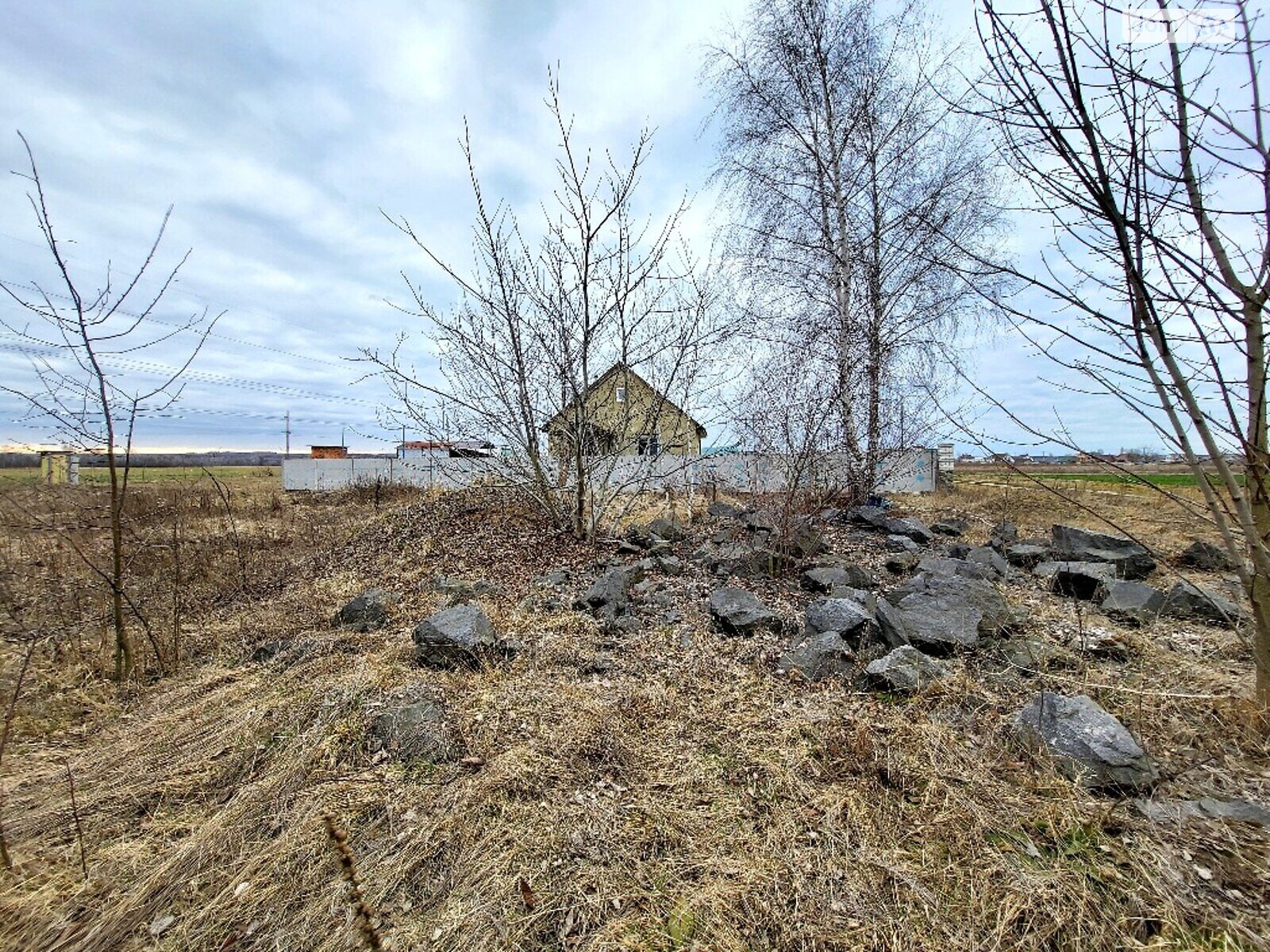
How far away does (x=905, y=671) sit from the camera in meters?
2.77

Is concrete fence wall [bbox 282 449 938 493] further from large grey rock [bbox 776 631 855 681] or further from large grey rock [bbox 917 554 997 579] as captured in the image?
large grey rock [bbox 776 631 855 681]

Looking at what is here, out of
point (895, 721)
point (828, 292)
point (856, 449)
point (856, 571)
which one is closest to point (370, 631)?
point (895, 721)

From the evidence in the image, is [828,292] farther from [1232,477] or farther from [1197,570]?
[1232,477]

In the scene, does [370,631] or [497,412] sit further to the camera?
[497,412]

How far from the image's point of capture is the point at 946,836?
1812 mm

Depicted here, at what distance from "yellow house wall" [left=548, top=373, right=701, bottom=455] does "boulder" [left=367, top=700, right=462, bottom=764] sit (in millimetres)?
3979

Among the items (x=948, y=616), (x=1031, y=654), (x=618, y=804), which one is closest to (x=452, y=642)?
(x=618, y=804)

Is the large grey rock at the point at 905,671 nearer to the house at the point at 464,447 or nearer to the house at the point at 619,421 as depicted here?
the house at the point at 619,421

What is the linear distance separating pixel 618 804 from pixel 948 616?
254 centimetres

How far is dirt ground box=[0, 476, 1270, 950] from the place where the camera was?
1565 mm

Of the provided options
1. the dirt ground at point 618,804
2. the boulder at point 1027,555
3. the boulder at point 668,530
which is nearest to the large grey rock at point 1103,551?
the boulder at point 1027,555

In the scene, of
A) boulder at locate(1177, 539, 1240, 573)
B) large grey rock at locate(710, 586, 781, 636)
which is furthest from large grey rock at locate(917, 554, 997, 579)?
boulder at locate(1177, 539, 1240, 573)

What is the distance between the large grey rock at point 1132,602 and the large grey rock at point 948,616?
30.4 inches

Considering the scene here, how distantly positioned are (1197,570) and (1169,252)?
4913 millimetres
